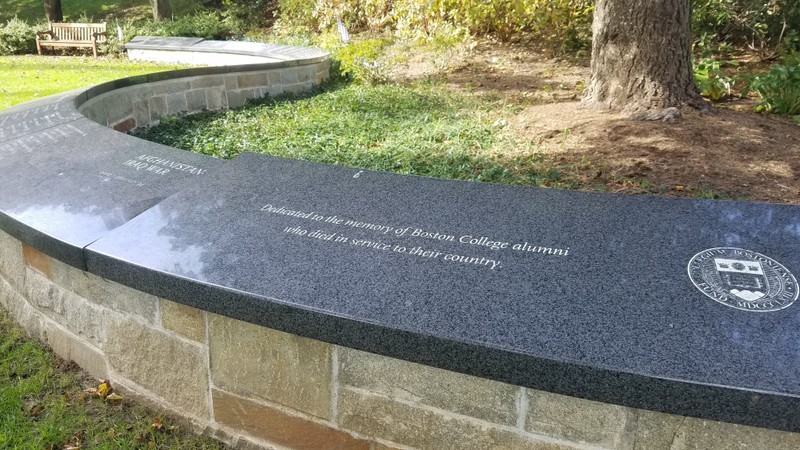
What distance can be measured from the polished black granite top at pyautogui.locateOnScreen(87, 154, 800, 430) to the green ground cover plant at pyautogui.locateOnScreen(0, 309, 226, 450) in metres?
0.64

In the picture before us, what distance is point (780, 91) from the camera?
20.0ft

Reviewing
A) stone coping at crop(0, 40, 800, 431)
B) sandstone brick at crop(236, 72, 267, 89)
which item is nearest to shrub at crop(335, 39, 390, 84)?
sandstone brick at crop(236, 72, 267, 89)

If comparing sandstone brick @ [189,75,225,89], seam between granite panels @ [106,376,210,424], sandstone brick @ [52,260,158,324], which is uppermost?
sandstone brick @ [52,260,158,324]

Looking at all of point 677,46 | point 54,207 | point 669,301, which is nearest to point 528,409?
point 669,301

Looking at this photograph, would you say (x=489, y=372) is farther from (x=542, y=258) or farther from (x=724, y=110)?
(x=724, y=110)

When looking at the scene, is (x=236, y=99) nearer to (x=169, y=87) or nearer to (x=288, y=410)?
(x=169, y=87)

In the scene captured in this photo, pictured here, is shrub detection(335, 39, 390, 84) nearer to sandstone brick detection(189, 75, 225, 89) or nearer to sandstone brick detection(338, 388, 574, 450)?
sandstone brick detection(189, 75, 225, 89)

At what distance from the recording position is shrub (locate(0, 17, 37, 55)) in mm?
15102

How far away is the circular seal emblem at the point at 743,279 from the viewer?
2014 mm

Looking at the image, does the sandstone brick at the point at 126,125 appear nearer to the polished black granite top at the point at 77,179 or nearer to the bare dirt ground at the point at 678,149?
the polished black granite top at the point at 77,179

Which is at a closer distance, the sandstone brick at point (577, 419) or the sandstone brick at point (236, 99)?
the sandstone brick at point (577, 419)

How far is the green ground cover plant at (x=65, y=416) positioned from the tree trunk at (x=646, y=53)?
4648 millimetres

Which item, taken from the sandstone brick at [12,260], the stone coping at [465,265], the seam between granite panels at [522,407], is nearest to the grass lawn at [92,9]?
the sandstone brick at [12,260]

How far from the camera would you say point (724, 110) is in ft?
19.5
